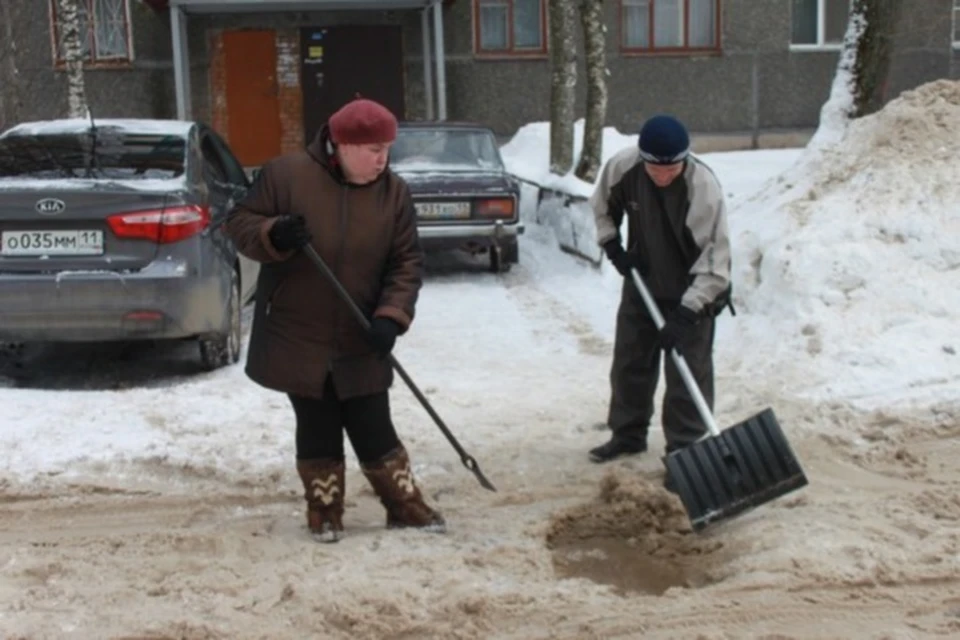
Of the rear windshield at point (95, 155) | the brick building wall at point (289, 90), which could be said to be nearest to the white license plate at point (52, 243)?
the rear windshield at point (95, 155)

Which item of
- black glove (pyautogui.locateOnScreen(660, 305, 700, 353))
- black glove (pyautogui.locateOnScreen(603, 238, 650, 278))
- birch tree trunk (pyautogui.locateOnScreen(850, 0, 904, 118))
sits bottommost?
black glove (pyautogui.locateOnScreen(660, 305, 700, 353))

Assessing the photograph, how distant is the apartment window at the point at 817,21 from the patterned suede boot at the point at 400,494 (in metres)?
18.0

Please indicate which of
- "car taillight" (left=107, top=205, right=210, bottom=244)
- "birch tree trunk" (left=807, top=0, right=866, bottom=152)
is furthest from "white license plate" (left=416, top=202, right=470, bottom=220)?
"car taillight" (left=107, top=205, right=210, bottom=244)

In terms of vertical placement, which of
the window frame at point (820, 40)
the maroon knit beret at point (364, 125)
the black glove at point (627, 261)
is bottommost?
the black glove at point (627, 261)

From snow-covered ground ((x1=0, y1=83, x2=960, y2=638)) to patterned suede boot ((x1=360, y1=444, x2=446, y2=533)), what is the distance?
0.26 feet

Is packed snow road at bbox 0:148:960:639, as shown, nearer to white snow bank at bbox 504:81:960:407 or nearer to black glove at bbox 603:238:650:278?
white snow bank at bbox 504:81:960:407

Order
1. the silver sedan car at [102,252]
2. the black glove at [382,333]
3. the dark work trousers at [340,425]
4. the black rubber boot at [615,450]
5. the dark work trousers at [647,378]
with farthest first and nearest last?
the silver sedan car at [102,252], the black rubber boot at [615,450], the dark work trousers at [647,378], the dark work trousers at [340,425], the black glove at [382,333]

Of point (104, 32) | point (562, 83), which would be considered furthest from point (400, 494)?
point (104, 32)

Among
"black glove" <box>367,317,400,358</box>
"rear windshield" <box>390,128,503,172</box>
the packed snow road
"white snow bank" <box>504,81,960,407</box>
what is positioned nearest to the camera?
the packed snow road

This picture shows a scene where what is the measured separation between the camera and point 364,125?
4.53 m

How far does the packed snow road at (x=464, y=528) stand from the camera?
166 inches

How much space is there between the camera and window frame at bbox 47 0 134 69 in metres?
19.4

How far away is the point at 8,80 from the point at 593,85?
7564 mm

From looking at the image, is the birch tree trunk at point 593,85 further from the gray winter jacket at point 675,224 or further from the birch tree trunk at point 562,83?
the gray winter jacket at point 675,224
